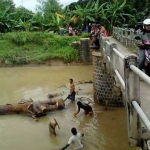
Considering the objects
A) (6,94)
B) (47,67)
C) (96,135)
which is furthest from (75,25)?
(96,135)

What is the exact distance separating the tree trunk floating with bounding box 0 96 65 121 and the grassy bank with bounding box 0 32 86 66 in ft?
38.9

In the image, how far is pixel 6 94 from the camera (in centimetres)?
1716

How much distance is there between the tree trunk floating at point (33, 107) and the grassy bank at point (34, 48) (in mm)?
11862

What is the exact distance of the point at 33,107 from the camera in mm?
12664

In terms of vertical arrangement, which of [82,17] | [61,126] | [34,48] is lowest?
[61,126]

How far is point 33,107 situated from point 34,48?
48.7 ft

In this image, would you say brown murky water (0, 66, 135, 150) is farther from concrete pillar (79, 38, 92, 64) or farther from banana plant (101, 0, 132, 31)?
banana plant (101, 0, 132, 31)

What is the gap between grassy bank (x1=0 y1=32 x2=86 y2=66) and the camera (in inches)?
998

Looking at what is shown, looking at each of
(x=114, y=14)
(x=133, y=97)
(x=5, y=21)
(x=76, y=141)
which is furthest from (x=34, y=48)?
(x=133, y=97)

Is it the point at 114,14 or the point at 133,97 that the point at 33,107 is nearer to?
the point at 133,97

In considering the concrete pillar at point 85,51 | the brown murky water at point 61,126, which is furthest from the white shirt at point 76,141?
the concrete pillar at point 85,51

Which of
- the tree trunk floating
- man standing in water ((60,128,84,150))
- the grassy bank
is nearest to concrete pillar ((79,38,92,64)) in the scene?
the grassy bank

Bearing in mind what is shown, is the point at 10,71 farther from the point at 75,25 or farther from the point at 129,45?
the point at 129,45

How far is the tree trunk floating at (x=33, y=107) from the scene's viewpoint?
1259 cm
